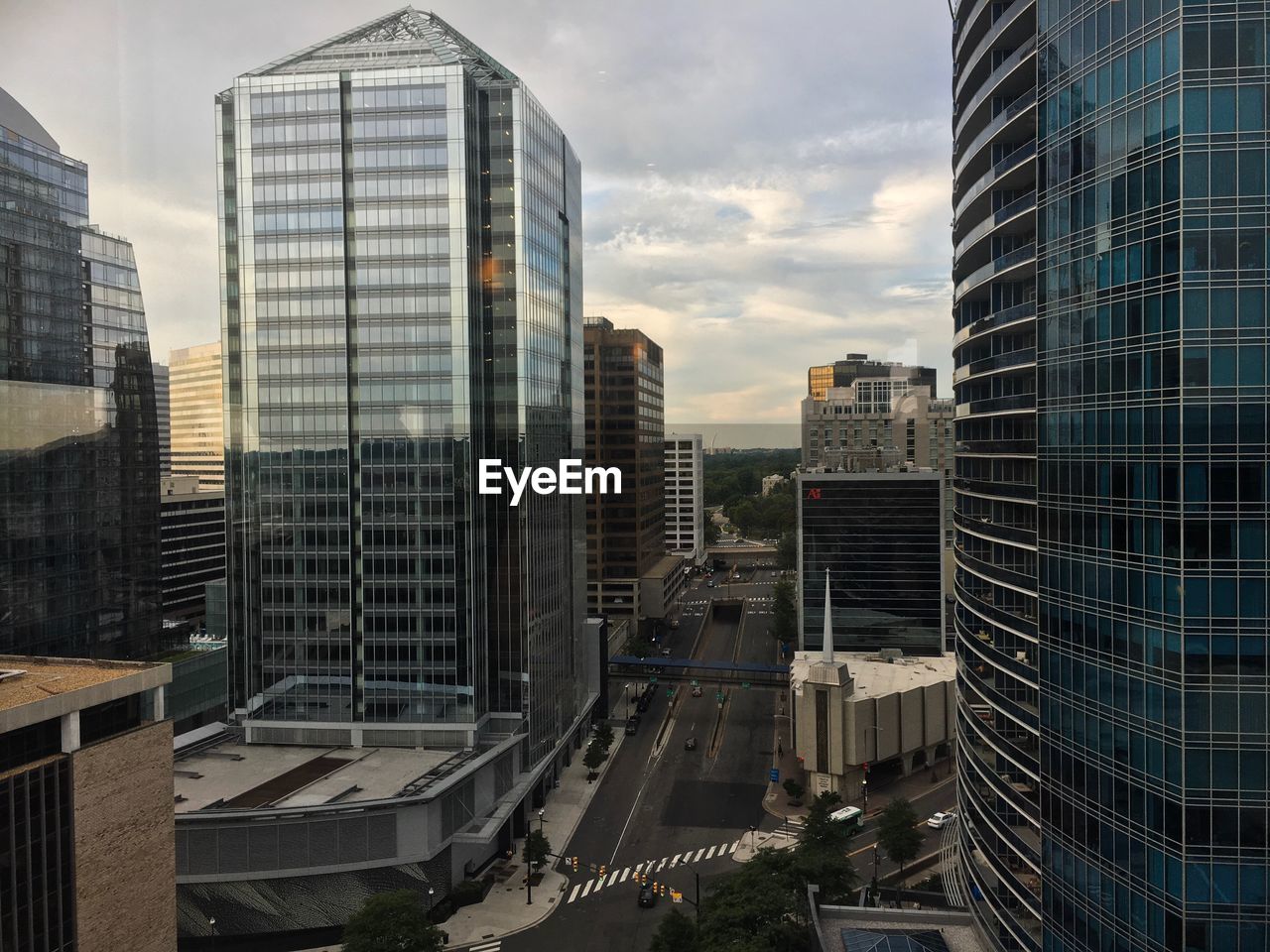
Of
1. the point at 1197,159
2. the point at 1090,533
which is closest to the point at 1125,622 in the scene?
the point at 1090,533

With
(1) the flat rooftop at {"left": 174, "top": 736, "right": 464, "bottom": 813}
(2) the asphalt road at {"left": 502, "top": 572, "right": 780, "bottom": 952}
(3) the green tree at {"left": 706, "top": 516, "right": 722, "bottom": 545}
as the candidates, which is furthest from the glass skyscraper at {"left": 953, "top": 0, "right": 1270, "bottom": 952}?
(3) the green tree at {"left": 706, "top": 516, "right": 722, "bottom": 545}

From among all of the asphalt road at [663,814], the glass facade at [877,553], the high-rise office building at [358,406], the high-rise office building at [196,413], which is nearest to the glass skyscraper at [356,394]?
the high-rise office building at [358,406]

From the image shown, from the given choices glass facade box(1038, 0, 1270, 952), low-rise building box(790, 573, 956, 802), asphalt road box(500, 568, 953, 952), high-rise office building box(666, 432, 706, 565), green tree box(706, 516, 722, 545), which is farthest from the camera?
green tree box(706, 516, 722, 545)

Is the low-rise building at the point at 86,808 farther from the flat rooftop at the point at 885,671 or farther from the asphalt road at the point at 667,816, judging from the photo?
the flat rooftop at the point at 885,671

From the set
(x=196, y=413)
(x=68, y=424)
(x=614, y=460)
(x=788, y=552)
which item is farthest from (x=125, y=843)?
(x=196, y=413)

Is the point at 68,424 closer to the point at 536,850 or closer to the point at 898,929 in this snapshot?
the point at 536,850

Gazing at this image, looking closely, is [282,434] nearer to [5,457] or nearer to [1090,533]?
[5,457]

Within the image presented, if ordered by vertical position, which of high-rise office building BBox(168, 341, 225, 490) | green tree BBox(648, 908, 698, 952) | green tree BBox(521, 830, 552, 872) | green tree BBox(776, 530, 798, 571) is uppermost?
high-rise office building BBox(168, 341, 225, 490)

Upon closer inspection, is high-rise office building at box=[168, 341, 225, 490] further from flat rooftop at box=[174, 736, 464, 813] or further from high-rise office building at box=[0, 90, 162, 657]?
flat rooftop at box=[174, 736, 464, 813]
